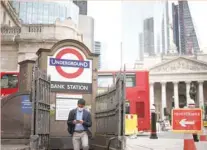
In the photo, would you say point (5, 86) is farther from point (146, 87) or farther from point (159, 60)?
point (159, 60)

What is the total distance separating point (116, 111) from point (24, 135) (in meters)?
3.40

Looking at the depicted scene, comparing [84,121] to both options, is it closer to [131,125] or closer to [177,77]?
[131,125]

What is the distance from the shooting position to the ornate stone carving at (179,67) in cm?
7838

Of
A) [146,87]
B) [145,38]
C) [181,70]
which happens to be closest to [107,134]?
[146,87]

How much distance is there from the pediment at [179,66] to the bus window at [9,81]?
60469mm

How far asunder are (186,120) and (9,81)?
1479 cm

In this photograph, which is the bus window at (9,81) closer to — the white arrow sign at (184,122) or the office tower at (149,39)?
the white arrow sign at (184,122)

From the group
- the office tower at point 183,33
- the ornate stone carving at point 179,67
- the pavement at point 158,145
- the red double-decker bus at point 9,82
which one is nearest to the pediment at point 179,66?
the ornate stone carving at point 179,67

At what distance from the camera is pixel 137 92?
20859 millimetres

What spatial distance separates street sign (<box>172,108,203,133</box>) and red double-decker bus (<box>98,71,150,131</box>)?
11.7 m

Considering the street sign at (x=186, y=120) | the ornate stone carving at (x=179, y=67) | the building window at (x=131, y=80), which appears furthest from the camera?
the ornate stone carving at (x=179, y=67)

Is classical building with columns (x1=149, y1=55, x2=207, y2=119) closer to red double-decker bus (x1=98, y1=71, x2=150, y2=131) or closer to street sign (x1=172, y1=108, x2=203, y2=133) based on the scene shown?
red double-decker bus (x1=98, y1=71, x2=150, y2=131)

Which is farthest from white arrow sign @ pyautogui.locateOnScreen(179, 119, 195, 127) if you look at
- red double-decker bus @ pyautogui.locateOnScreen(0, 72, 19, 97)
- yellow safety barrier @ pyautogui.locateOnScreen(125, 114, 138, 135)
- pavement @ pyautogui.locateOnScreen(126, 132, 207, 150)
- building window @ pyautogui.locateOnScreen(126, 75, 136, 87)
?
red double-decker bus @ pyautogui.locateOnScreen(0, 72, 19, 97)

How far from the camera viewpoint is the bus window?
789 inches
